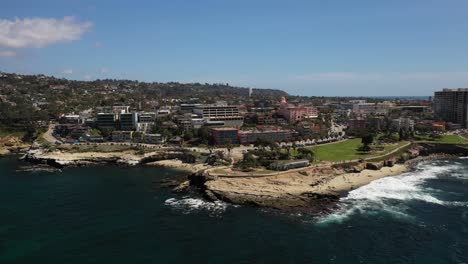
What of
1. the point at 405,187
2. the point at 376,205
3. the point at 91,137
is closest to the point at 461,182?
the point at 405,187

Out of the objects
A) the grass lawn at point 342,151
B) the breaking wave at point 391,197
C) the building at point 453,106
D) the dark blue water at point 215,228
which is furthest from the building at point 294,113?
the dark blue water at point 215,228

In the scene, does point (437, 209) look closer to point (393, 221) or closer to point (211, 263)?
point (393, 221)

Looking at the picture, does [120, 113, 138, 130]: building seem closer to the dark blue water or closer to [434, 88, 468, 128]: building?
the dark blue water

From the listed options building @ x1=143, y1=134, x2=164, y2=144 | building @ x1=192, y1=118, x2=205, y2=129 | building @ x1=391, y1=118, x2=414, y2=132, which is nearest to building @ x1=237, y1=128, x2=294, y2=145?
building @ x1=192, y1=118, x2=205, y2=129

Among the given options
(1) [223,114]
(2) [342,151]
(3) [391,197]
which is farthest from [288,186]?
(1) [223,114]

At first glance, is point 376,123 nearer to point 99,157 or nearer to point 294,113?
point 294,113
